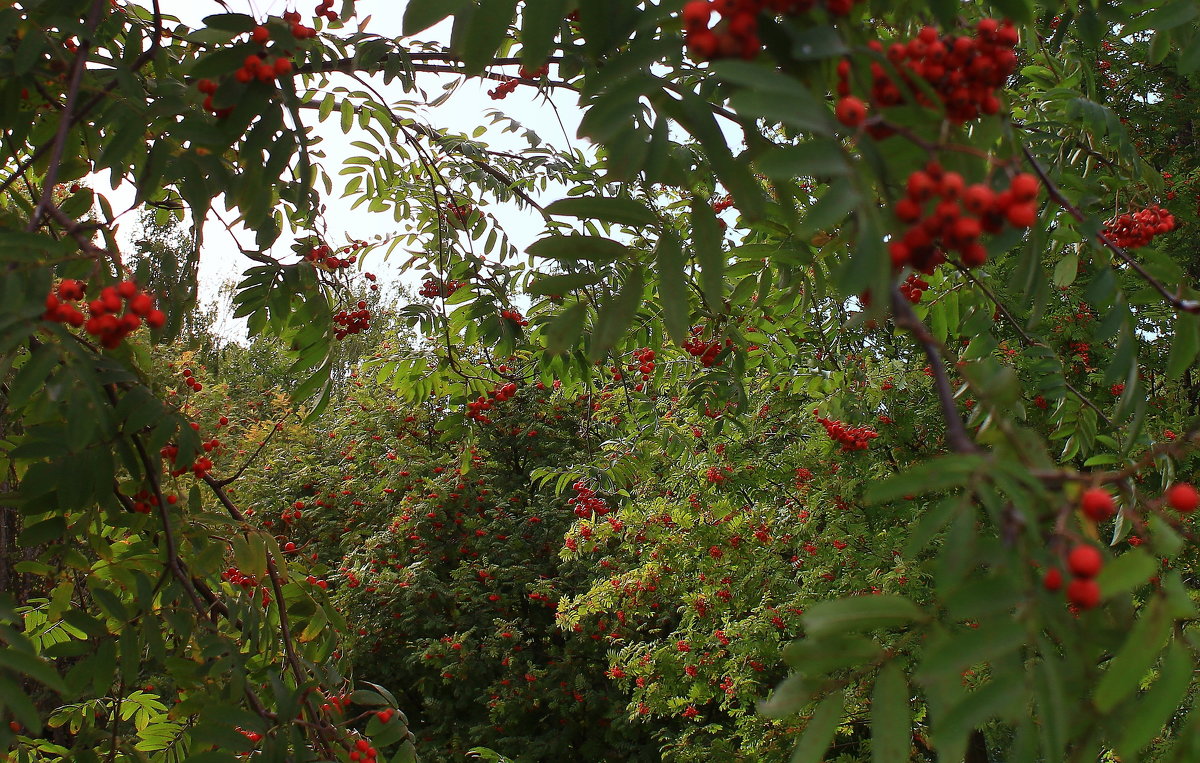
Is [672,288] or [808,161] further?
[672,288]

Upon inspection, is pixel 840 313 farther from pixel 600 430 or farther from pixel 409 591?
pixel 409 591

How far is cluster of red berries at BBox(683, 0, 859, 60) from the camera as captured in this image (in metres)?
0.77

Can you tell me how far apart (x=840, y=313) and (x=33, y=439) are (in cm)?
399

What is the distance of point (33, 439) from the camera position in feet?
4.98

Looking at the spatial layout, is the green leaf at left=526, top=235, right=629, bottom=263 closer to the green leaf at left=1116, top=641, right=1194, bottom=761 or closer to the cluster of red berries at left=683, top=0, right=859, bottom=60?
the cluster of red berries at left=683, top=0, right=859, bottom=60

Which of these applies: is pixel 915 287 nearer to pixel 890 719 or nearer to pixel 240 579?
pixel 890 719

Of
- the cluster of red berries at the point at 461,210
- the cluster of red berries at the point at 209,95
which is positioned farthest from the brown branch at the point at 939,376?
the cluster of red berries at the point at 461,210

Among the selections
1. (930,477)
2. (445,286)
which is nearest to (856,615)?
(930,477)

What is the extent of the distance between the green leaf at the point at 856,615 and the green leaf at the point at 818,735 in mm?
181

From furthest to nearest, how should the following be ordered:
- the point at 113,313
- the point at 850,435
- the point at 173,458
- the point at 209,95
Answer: the point at 850,435 → the point at 173,458 → the point at 209,95 → the point at 113,313

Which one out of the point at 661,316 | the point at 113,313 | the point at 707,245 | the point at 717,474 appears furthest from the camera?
the point at 717,474

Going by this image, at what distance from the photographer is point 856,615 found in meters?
0.76

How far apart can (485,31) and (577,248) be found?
0.35 meters

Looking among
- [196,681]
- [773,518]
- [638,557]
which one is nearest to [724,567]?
[773,518]
